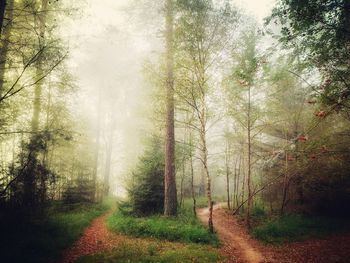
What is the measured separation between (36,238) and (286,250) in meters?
9.33

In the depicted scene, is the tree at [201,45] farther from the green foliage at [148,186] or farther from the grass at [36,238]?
the grass at [36,238]

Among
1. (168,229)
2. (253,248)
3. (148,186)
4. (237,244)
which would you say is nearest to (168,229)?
(168,229)

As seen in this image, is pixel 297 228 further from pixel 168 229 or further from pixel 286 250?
pixel 168 229

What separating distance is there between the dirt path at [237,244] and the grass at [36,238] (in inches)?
240

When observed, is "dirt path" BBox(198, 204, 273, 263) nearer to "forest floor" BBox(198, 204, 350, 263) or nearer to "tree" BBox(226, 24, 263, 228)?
"forest floor" BBox(198, 204, 350, 263)

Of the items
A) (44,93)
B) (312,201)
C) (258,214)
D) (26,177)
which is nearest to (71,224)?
(26,177)

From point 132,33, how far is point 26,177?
9.53m

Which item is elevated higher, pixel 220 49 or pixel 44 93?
pixel 220 49

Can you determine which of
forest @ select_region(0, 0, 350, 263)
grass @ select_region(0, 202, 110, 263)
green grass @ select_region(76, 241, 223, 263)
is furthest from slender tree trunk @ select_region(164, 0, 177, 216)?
grass @ select_region(0, 202, 110, 263)

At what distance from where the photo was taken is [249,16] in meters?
12.5

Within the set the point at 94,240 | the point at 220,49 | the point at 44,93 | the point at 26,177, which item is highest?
the point at 220,49

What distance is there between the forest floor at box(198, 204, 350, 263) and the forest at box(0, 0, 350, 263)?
7cm

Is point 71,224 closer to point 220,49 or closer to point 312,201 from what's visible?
point 220,49

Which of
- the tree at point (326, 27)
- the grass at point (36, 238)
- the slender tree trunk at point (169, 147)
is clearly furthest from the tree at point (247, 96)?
the grass at point (36, 238)
